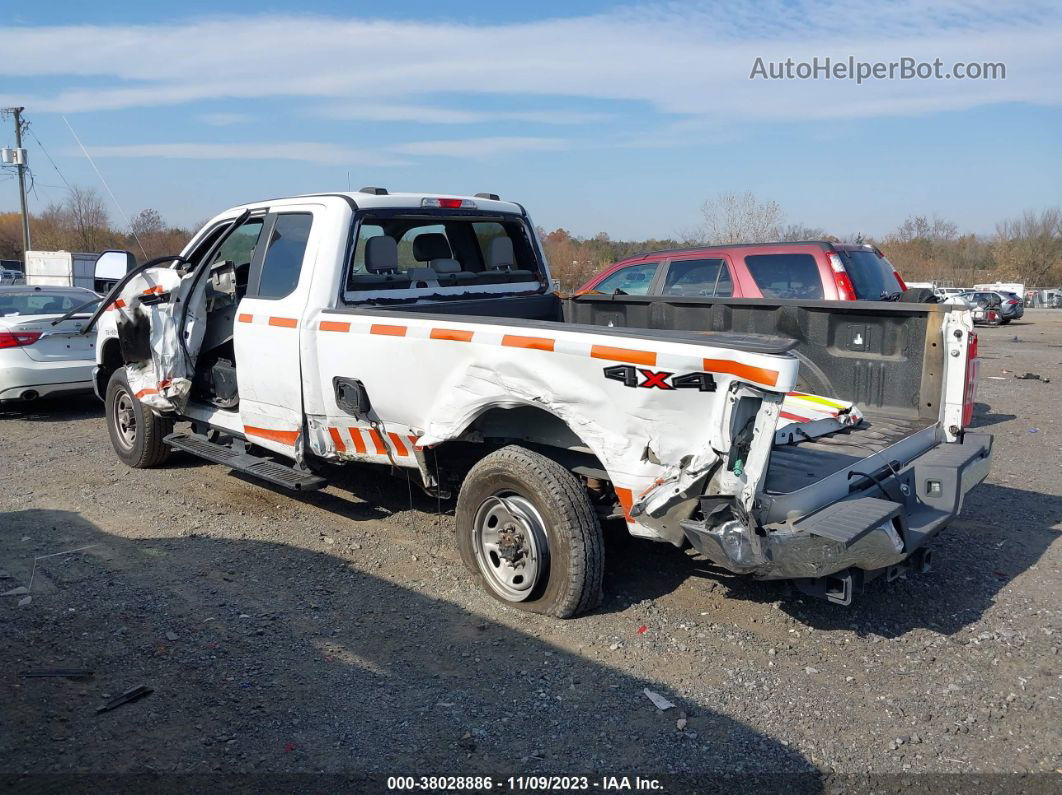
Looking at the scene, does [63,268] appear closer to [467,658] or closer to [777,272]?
[777,272]

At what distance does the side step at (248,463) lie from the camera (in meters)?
5.50

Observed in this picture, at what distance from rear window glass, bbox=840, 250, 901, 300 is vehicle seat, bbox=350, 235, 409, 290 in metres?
4.76

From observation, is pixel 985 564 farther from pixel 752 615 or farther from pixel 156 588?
pixel 156 588

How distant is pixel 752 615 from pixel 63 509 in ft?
16.2

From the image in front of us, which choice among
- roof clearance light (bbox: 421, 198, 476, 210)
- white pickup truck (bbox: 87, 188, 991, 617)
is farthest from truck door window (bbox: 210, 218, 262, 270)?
roof clearance light (bbox: 421, 198, 476, 210)

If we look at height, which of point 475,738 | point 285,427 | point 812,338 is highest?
point 812,338

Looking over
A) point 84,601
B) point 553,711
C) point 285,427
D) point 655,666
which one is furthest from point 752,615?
point 84,601

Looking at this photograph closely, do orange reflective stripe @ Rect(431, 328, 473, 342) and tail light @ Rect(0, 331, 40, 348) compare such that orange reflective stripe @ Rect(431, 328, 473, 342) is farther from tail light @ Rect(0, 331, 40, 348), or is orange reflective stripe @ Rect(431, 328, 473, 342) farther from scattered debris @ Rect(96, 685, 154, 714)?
tail light @ Rect(0, 331, 40, 348)

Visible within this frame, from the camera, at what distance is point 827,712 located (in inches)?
140

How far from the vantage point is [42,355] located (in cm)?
945

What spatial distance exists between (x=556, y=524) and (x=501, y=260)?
2.93 m

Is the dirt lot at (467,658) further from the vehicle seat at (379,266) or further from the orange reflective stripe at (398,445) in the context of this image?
the vehicle seat at (379,266)

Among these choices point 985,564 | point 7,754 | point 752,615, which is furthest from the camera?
point 985,564

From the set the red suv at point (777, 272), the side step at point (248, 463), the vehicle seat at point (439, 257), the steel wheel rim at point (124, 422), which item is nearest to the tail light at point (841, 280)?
the red suv at point (777, 272)
